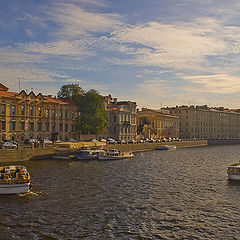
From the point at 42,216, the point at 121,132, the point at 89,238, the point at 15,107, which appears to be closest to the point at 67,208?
the point at 42,216

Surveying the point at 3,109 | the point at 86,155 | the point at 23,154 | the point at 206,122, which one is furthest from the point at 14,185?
the point at 206,122

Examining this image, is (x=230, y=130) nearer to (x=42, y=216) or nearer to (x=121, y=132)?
(x=121, y=132)

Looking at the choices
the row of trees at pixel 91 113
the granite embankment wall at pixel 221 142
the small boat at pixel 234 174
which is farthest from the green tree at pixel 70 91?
the granite embankment wall at pixel 221 142

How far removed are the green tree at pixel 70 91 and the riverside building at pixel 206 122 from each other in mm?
76033

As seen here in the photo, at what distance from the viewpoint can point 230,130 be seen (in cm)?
18425

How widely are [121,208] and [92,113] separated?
190 ft

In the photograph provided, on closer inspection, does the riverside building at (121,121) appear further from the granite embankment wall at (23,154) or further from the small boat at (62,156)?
the granite embankment wall at (23,154)

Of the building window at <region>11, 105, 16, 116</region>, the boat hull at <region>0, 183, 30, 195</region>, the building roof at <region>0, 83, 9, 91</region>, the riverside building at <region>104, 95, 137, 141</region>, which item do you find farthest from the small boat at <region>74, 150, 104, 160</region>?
the riverside building at <region>104, 95, 137, 141</region>

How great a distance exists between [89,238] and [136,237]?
3310mm

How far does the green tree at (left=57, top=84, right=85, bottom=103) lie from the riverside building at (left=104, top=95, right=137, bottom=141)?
13.0 m

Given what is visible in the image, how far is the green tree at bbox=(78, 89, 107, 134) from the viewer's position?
83188 mm

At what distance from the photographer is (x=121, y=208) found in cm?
2809

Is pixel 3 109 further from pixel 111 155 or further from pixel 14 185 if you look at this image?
pixel 14 185

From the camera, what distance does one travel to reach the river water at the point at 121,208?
74.4 ft
